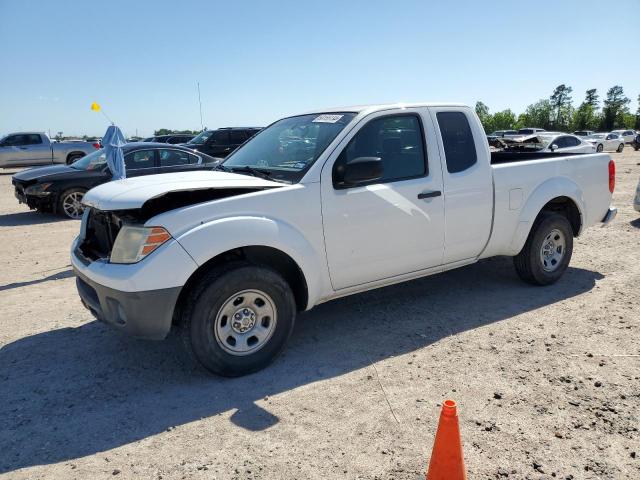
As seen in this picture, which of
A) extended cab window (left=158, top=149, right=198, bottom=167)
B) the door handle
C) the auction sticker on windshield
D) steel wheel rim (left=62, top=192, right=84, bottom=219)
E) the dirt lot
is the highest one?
the auction sticker on windshield

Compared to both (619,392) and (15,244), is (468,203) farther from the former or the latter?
(15,244)

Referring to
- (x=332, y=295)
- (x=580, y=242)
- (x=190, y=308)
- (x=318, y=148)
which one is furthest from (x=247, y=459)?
(x=580, y=242)

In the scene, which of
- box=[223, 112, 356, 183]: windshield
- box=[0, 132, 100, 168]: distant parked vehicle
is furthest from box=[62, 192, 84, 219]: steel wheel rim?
box=[0, 132, 100, 168]: distant parked vehicle

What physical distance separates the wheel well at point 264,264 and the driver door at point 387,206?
0.28 meters

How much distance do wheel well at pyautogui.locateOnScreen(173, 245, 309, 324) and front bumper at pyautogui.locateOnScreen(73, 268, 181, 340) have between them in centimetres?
20

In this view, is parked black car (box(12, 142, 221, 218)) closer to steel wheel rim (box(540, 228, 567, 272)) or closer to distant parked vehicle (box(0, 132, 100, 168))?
steel wheel rim (box(540, 228, 567, 272))

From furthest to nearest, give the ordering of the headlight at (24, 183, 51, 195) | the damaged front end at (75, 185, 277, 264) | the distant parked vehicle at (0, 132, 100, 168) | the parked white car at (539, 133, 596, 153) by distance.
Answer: the distant parked vehicle at (0, 132, 100, 168) → the parked white car at (539, 133, 596, 153) → the headlight at (24, 183, 51, 195) → the damaged front end at (75, 185, 277, 264)

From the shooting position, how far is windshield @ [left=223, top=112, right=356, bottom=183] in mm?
4023

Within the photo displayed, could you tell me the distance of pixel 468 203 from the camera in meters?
4.61

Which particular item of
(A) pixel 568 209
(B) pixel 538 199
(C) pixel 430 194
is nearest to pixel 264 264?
(C) pixel 430 194

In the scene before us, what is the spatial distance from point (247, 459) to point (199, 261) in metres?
1.29

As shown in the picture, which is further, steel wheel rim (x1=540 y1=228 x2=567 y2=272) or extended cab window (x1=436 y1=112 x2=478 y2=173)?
steel wheel rim (x1=540 y1=228 x2=567 y2=272)

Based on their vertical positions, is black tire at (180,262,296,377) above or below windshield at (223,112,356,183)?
below

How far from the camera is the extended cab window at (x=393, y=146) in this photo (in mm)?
4105
